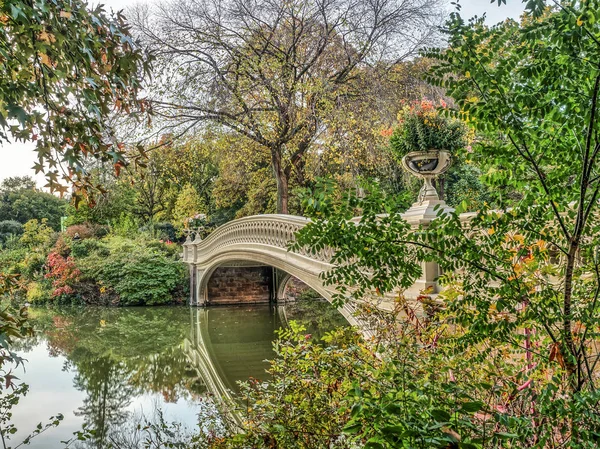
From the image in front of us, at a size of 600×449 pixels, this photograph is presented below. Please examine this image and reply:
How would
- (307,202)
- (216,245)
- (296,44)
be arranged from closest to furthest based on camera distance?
(307,202)
(296,44)
(216,245)

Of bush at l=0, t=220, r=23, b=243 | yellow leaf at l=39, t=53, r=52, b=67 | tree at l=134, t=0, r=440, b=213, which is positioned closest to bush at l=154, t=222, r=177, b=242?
bush at l=0, t=220, r=23, b=243

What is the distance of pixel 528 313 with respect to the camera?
5.24 ft

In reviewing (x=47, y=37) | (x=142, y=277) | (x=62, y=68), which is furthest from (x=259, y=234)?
(x=47, y=37)

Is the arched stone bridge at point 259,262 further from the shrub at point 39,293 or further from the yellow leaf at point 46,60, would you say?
the shrub at point 39,293

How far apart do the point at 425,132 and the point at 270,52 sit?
237 inches

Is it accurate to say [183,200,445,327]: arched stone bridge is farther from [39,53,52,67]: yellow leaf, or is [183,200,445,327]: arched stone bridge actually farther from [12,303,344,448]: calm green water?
[39,53,52,67]: yellow leaf

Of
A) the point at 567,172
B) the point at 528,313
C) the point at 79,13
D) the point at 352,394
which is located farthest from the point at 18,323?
the point at 567,172

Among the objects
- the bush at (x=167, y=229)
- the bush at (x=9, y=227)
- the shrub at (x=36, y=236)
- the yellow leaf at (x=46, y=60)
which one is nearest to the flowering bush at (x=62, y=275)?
the shrub at (x=36, y=236)

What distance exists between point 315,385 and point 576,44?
6.68 feet

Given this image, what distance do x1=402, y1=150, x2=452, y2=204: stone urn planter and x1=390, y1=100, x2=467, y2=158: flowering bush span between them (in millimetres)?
62

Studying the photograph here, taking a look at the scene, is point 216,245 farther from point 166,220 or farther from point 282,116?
point 166,220

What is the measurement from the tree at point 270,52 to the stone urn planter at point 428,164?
4.72 m

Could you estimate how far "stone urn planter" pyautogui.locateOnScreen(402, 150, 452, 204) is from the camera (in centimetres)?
461

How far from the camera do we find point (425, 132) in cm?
459
